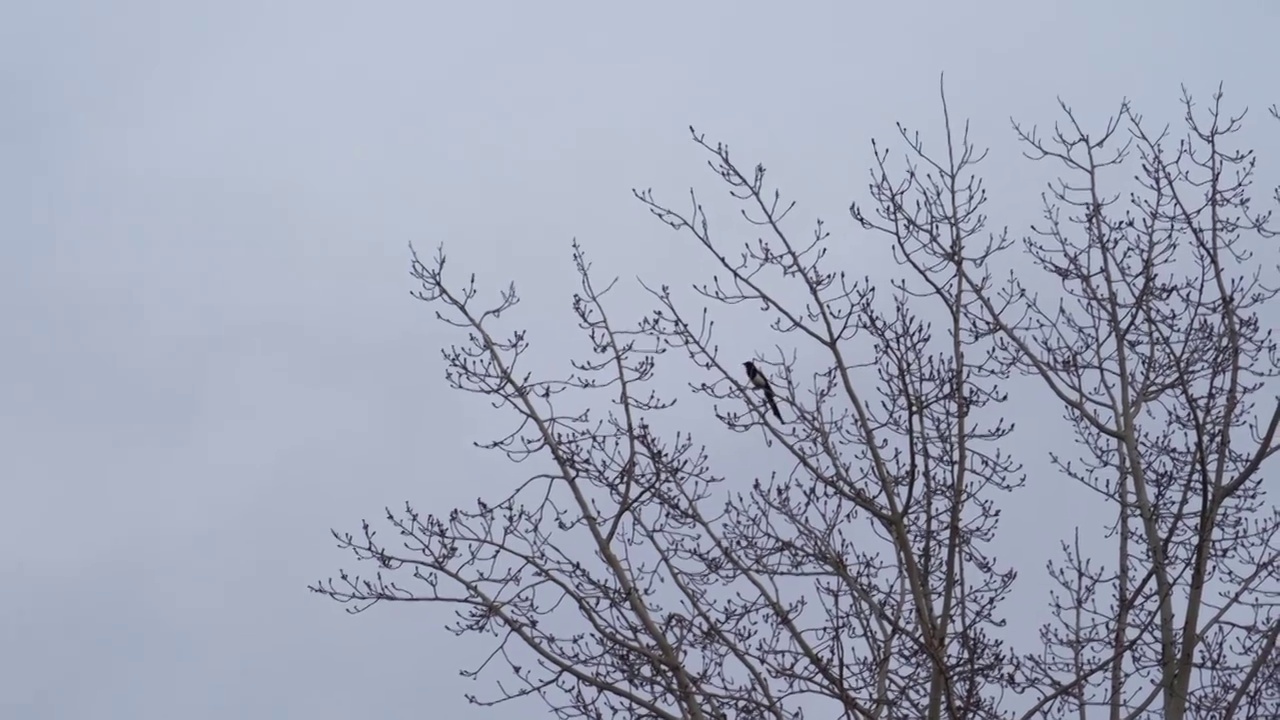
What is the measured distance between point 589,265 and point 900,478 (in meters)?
2.00

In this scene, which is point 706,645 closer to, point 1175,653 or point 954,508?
point 954,508

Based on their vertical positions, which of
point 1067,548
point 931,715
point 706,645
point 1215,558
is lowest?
point 931,715

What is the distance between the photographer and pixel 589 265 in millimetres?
7539

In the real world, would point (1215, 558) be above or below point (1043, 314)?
below

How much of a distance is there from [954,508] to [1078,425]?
2503mm

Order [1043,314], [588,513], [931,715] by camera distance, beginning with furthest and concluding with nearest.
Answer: [1043,314] → [588,513] → [931,715]

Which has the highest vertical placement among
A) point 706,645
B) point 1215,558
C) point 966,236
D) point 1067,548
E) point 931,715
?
point 966,236

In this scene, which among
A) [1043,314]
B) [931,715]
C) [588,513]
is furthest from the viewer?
[1043,314]

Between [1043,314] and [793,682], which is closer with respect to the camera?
[793,682]

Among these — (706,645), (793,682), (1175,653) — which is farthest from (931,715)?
(1175,653)

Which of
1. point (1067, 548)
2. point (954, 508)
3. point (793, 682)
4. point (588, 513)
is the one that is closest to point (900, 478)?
point (954, 508)

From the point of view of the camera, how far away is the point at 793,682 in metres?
6.73

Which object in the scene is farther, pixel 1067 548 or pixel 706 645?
pixel 1067 548

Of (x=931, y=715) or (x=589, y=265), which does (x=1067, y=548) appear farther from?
(x=589, y=265)
